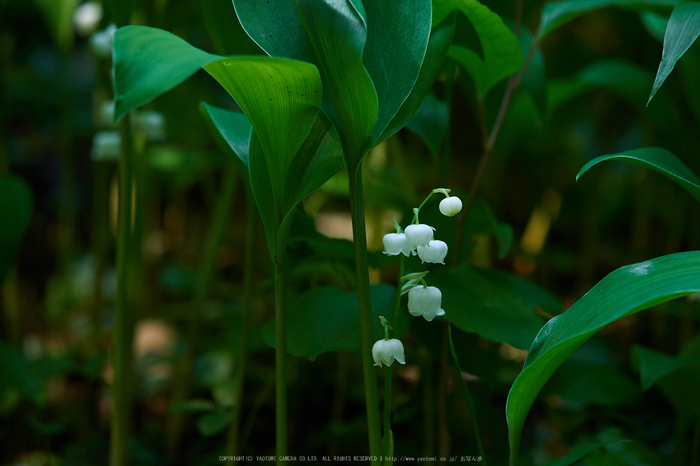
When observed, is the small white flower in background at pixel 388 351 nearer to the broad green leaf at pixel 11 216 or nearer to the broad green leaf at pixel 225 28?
the broad green leaf at pixel 225 28

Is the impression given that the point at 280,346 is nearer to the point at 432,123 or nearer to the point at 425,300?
the point at 425,300

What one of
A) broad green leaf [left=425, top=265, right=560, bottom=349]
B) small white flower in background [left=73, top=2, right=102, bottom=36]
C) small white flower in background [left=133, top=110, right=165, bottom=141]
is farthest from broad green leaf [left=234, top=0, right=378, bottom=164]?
small white flower in background [left=73, top=2, right=102, bottom=36]

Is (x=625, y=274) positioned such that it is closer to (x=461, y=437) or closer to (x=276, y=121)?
(x=276, y=121)

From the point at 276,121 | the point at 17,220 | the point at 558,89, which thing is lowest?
the point at 276,121

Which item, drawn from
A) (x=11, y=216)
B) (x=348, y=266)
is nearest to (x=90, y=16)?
(x=11, y=216)

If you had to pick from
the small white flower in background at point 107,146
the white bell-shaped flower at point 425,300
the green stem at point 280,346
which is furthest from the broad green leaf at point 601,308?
the small white flower in background at point 107,146

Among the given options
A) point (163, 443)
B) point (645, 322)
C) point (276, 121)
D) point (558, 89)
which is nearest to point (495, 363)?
point (276, 121)

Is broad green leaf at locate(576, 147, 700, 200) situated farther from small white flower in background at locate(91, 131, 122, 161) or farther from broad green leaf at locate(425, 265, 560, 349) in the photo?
small white flower in background at locate(91, 131, 122, 161)
